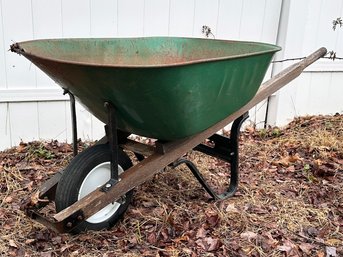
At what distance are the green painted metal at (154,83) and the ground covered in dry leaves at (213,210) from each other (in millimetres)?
569

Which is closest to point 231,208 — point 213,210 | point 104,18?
point 213,210

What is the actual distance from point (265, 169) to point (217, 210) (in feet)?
2.77

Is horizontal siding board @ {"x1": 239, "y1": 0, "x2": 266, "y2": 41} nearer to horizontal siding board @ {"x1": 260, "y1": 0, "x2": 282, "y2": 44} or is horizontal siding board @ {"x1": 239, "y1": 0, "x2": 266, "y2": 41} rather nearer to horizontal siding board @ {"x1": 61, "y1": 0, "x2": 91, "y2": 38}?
horizontal siding board @ {"x1": 260, "y1": 0, "x2": 282, "y2": 44}

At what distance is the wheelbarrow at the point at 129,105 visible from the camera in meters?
1.61

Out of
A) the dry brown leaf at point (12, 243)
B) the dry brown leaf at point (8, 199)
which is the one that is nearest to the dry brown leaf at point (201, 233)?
the dry brown leaf at point (12, 243)

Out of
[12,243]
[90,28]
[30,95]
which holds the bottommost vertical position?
[12,243]

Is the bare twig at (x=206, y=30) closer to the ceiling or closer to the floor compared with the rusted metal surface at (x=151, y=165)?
closer to the ceiling

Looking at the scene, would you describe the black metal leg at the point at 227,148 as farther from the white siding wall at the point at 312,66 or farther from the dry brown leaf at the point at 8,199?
the white siding wall at the point at 312,66

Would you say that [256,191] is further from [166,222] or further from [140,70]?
[140,70]

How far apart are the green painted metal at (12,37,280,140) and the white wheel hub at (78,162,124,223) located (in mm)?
237

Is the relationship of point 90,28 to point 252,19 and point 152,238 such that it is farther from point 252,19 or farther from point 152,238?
point 152,238

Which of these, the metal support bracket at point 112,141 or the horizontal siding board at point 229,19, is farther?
the horizontal siding board at point 229,19

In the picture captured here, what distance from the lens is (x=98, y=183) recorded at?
6.63ft

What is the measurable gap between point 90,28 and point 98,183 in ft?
4.92
